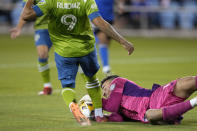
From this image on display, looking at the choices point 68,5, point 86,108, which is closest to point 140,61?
point 86,108

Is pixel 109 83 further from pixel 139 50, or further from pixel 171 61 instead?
pixel 139 50

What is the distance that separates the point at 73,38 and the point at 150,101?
133 cm

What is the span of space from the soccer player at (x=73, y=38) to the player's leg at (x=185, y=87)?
0.74m

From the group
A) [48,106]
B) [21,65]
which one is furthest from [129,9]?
[48,106]

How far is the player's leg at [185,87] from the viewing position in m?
6.67

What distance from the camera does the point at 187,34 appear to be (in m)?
25.8

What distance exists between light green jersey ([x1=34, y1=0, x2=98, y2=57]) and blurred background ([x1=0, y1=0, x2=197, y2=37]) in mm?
18414

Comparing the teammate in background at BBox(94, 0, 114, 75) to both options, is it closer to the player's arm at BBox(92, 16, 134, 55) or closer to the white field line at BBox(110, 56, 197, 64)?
the white field line at BBox(110, 56, 197, 64)

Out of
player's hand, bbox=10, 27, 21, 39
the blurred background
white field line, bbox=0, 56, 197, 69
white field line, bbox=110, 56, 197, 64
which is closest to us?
player's hand, bbox=10, 27, 21, 39

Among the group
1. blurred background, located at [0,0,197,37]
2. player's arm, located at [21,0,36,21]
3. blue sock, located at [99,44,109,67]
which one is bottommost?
blurred background, located at [0,0,197,37]

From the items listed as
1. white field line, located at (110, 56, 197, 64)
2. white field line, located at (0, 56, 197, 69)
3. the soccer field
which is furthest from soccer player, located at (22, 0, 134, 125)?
white field line, located at (110, 56, 197, 64)

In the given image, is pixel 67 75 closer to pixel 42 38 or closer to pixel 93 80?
pixel 93 80

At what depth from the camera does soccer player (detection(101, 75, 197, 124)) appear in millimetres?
6683

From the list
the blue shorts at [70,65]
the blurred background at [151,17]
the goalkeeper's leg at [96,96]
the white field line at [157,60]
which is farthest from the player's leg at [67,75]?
the blurred background at [151,17]
